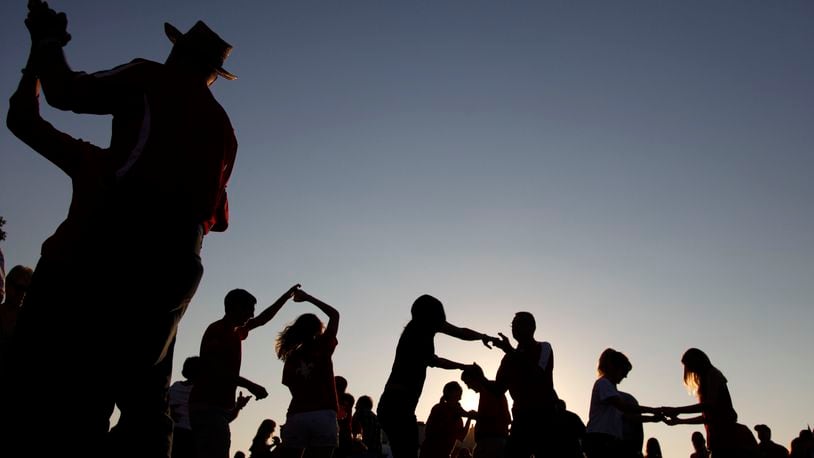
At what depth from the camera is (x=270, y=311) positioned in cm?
771

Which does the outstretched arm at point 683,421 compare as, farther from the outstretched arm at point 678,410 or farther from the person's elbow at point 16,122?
the person's elbow at point 16,122

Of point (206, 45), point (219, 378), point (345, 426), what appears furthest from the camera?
point (345, 426)

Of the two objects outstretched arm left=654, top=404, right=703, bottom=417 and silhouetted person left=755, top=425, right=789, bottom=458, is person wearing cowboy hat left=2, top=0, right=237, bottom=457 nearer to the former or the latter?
outstretched arm left=654, top=404, right=703, bottom=417

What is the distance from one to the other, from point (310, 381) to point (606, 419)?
361 cm

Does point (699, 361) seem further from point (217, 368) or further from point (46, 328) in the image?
point (46, 328)

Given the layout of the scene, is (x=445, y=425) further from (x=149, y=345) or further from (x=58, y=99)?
(x=58, y=99)

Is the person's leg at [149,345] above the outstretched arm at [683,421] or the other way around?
the other way around

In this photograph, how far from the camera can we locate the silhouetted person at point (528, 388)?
7.24 m

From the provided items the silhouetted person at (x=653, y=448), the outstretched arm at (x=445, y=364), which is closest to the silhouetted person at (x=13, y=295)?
the outstretched arm at (x=445, y=364)

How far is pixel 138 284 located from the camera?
2.75m

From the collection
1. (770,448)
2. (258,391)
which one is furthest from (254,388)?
(770,448)

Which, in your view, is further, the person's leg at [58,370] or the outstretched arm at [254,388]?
the outstretched arm at [254,388]

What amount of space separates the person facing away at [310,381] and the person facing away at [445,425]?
4.34 metres

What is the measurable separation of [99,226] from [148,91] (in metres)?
0.69
